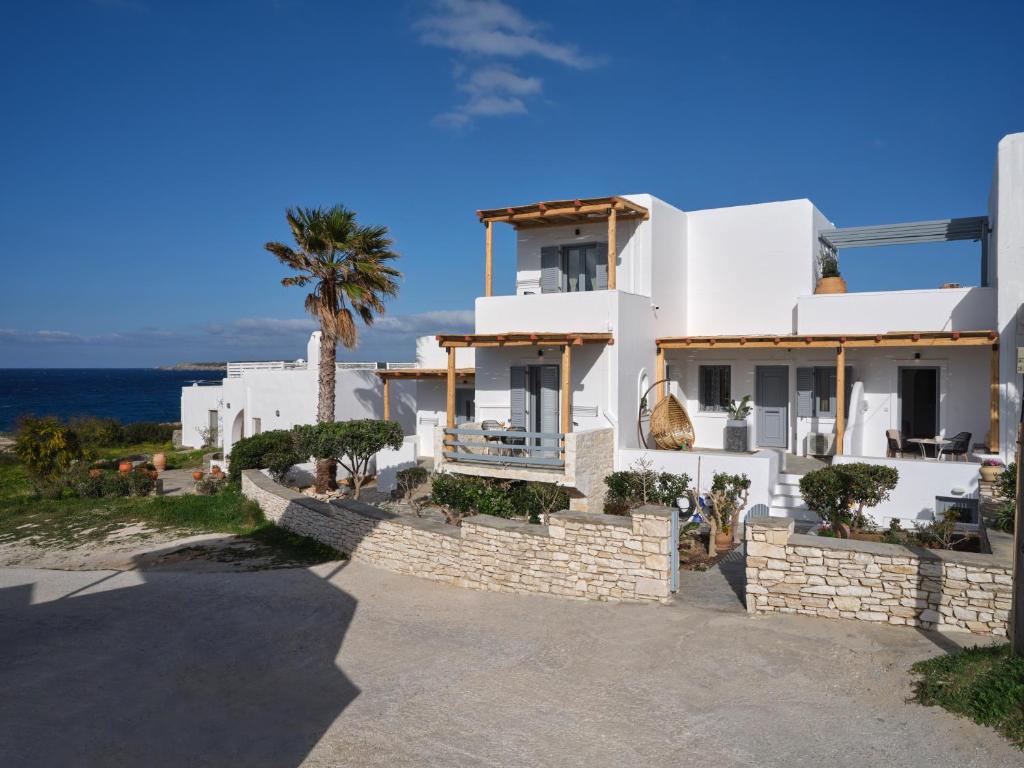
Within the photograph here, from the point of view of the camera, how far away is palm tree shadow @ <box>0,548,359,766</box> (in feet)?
23.6

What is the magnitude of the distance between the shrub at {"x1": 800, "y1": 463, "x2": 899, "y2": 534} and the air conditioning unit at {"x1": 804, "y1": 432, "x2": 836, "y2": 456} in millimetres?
4765

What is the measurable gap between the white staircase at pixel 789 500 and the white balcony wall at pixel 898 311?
4186 millimetres

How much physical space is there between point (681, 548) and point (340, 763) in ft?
25.8

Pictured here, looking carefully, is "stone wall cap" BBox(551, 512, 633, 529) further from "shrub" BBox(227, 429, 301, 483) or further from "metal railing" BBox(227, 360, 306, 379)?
"metal railing" BBox(227, 360, 306, 379)

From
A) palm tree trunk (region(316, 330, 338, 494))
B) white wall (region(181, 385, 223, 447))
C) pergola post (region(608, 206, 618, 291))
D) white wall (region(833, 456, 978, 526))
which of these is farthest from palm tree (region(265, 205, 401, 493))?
white wall (region(181, 385, 223, 447))

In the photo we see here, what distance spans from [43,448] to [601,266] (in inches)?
756

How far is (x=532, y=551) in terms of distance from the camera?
11555mm

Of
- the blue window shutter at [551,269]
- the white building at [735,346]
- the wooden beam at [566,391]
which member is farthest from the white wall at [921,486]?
the blue window shutter at [551,269]

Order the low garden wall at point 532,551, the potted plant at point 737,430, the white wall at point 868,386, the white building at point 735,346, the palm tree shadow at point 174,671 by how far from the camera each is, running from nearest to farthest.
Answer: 1. the palm tree shadow at point 174,671
2. the low garden wall at point 532,551
3. the white building at point 735,346
4. the white wall at point 868,386
5. the potted plant at point 737,430

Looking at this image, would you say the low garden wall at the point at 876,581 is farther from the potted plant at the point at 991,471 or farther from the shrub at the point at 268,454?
the shrub at the point at 268,454

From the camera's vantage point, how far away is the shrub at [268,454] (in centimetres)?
2158

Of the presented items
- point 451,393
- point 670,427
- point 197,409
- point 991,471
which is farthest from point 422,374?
point 197,409

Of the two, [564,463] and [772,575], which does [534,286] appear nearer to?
[564,463]

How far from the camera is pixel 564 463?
52.7 ft
